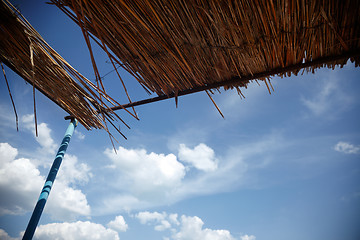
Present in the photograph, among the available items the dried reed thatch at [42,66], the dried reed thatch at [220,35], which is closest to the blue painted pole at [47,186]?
the dried reed thatch at [42,66]

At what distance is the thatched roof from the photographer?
126cm

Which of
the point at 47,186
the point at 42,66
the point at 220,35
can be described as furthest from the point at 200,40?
the point at 47,186

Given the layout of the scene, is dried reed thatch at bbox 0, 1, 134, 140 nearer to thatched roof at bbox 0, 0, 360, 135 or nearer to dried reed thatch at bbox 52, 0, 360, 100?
thatched roof at bbox 0, 0, 360, 135

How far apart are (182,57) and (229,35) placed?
0.46 m

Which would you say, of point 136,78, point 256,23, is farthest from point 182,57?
point 256,23

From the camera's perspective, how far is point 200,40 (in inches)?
58.8

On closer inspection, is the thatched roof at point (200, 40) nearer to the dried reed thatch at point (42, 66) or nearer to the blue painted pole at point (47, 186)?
the dried reed thatch at point (42, 66)

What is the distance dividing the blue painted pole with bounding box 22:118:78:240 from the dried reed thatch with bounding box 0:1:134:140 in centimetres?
83

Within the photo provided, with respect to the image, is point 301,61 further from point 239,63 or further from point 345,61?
point 239,63

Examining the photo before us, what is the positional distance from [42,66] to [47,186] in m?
1.72

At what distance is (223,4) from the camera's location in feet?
4.15

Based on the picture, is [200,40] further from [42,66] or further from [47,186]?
[47,186]

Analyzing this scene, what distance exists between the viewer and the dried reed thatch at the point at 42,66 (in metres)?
1.39

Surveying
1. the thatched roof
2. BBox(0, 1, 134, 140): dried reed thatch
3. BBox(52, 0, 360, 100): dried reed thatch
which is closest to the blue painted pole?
BBox(0, 1, 134, 140): dried reed thatch
